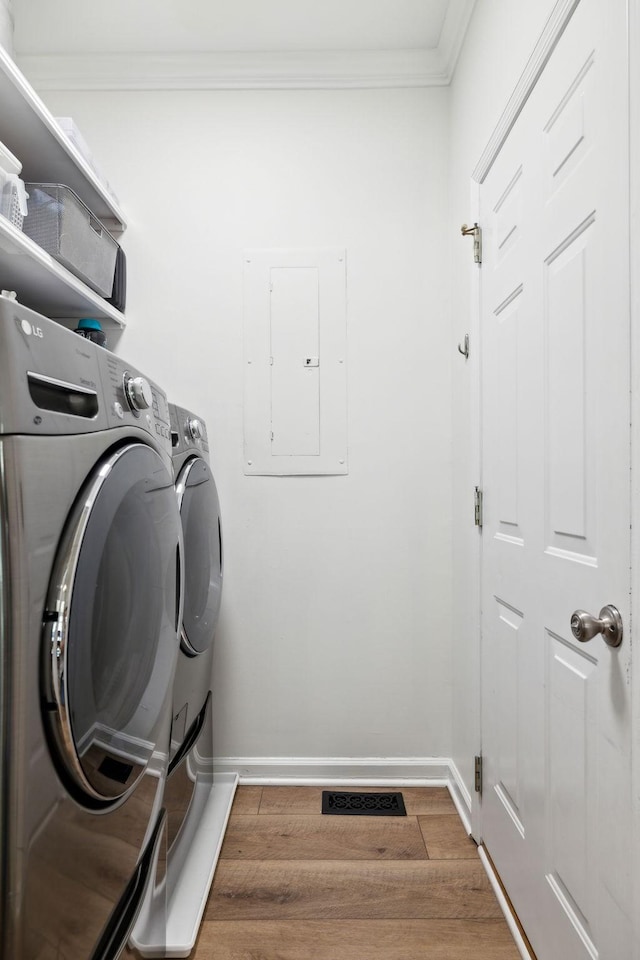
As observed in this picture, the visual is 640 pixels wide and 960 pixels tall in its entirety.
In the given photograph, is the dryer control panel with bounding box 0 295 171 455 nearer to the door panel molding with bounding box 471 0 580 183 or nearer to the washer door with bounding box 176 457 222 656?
the washer door with bounding box 176 457 222 656

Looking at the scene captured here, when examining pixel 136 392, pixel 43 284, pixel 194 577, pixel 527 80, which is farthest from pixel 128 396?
pixel 527 80

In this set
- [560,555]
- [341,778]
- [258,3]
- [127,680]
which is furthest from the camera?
[341,778]

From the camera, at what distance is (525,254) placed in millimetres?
1305

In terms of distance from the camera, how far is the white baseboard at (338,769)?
2027 millimetres

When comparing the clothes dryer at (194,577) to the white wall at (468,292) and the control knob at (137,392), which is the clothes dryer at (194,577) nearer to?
the control knob at (137,392)

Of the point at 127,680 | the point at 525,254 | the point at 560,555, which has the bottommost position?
the point at 127,680

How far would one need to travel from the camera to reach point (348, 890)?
150 cm

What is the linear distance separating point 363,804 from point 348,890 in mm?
408

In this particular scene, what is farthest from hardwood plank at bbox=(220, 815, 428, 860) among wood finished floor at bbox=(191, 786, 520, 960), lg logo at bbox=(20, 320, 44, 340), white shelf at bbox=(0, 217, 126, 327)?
white shelf at bbox=(0, 217, 126, 327)

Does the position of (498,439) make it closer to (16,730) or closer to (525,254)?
(525,254)

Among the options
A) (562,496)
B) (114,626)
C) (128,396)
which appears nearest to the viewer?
(114,626)

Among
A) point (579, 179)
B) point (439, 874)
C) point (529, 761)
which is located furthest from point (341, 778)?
point (579, 179)

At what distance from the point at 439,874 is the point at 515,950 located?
29 centimetres

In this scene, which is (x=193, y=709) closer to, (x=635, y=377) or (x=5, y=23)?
(x=635, y=377)
